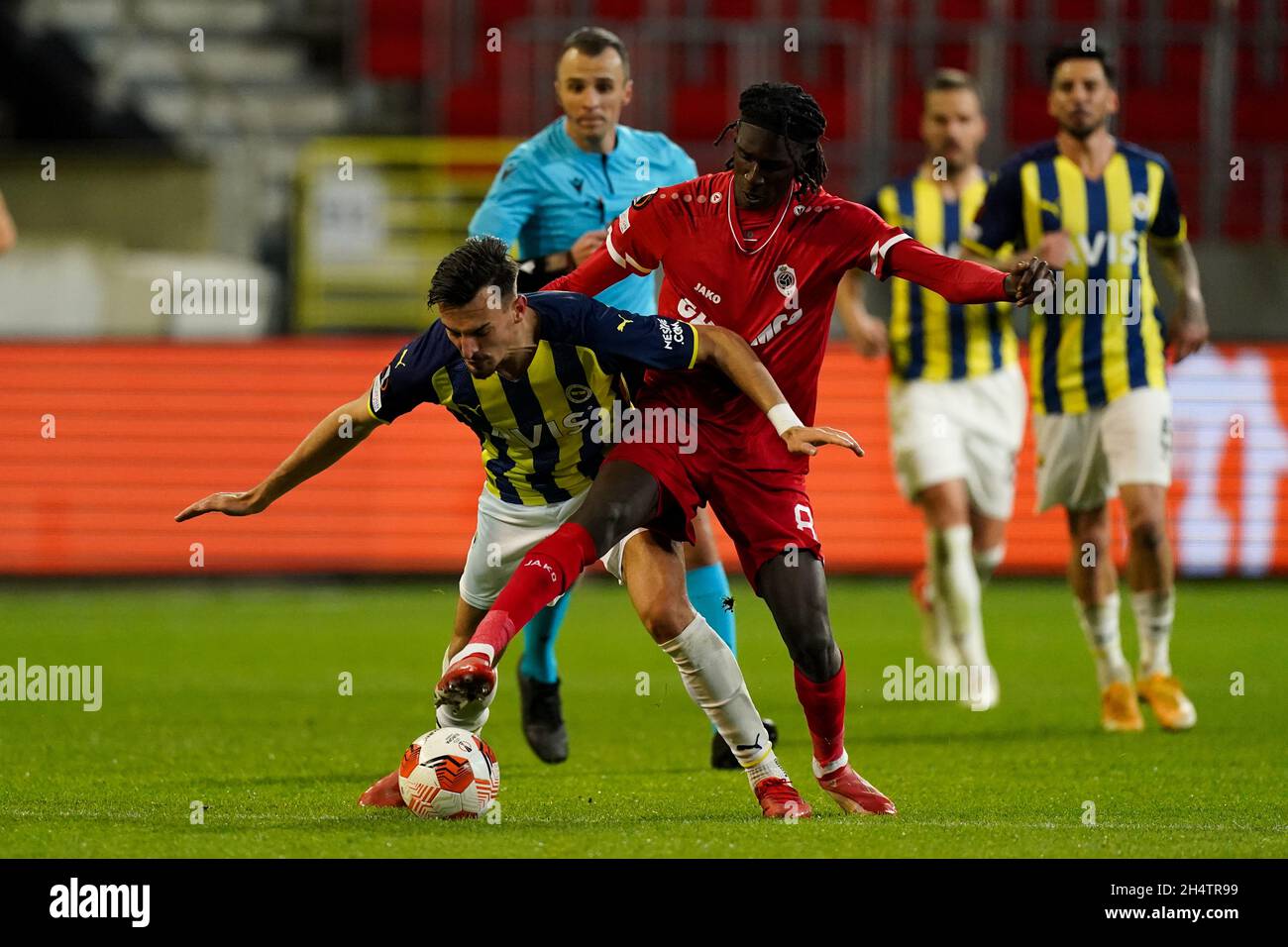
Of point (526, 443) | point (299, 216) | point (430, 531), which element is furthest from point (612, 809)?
point (299, 216)

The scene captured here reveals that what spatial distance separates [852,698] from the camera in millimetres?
8695

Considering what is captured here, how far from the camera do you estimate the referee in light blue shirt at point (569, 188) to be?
7023 millimetres

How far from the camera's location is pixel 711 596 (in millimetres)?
6750

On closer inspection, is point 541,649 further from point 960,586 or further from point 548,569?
point 960,586

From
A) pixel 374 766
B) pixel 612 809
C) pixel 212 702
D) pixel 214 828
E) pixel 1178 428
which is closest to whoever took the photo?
pixel 214 828

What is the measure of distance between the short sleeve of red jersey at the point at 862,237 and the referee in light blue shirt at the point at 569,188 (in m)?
1.37

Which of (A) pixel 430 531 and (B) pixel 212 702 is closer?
(B) pixel 212 702

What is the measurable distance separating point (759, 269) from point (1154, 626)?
9.53 feet

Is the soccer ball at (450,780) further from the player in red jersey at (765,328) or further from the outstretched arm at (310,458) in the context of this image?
the outstretched arm at (310,458)

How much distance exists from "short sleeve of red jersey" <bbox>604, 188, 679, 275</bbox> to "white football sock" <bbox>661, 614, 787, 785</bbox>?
110 centimetres

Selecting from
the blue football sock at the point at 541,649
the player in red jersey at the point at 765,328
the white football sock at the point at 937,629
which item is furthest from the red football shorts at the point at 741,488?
the white football sock at the point at 937,629

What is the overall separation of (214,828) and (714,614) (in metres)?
2.06
